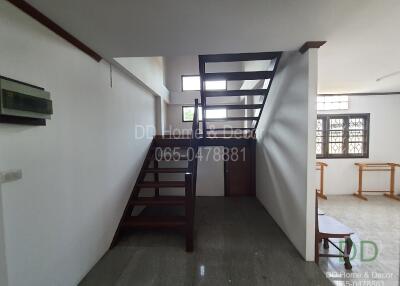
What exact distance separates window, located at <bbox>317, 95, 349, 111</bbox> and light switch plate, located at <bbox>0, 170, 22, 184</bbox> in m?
6.13

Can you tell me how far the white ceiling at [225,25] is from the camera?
136 centimetres

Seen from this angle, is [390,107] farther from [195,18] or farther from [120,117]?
[120,117]

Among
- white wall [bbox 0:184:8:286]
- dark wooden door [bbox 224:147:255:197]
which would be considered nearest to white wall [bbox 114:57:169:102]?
white wall [bbox 0:184:8:286]

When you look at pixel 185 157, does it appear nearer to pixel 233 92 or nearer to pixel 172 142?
pixel 172 142

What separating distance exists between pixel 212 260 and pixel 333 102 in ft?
17.1

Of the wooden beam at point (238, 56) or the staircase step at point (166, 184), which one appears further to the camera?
the staircase step at point (166, 184)

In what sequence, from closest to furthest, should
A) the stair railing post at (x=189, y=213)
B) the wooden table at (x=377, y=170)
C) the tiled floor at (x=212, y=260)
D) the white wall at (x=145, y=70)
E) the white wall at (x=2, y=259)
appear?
the white wall at (x=2, y=259) < the tiled floor at (x=212, y=260) < the stair railing post at (x=189, y=213) < the white wall at (x=145, y=70) < the wooden table at (x=377, y=170)

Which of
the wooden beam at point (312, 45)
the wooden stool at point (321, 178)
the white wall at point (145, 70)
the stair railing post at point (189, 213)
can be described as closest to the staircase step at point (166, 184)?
the stair railing post at point (189, 213)

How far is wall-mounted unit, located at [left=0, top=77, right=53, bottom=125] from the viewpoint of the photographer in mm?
1177

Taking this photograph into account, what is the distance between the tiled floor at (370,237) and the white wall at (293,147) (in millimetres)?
494

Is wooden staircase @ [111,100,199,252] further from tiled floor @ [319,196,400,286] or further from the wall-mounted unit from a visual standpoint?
tiled floor @ [319,196,400,286]

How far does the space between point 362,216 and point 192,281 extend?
149 inches

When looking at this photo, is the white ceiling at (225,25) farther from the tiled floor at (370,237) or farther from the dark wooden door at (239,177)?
the dark wooden door at (239,177)

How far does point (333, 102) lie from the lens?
517cm
